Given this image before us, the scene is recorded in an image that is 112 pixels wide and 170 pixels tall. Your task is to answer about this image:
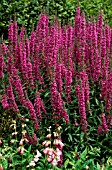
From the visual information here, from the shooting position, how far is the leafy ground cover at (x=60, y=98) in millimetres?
4633

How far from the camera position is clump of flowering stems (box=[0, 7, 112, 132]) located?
474cm

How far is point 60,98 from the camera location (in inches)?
184

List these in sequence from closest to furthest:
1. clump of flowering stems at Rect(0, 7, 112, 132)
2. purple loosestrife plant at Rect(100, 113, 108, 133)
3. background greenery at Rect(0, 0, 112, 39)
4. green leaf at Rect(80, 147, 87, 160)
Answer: green leaf at Rect(80, 147, 87, 160) < purple loosestrife plant at Rect(100, 113, 108, 133) < clump of flowering stems at Rect(0, 7, 112, 132) < background greenery at Rect(0, 0, 112, 39)

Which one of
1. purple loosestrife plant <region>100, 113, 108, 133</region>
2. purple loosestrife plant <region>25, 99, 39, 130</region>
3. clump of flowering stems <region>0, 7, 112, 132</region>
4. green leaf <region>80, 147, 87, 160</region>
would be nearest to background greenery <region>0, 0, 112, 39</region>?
clump of flowering stems <region>0, 7, 112, 132</region>

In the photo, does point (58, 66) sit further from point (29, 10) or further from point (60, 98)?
point (29, 10)

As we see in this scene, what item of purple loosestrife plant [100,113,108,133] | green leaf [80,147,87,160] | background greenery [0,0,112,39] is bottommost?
green leaf [80,147,87,160]

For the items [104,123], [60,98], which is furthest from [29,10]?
[104,123]

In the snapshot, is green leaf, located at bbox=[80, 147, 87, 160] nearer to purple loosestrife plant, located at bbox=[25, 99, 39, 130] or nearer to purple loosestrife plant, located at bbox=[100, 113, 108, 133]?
purple loosestrife plant, located at bbox=[100, 113, 108, 133]

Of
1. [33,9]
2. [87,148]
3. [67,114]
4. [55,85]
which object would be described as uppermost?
[33,9]

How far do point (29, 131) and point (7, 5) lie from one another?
159 inches

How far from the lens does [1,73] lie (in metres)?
5.29

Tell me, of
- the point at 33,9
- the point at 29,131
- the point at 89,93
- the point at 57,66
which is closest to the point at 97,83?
the point at 89,93

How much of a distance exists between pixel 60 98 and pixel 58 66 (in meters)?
0.40

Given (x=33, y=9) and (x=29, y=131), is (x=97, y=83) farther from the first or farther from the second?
(x=33, y=9)
